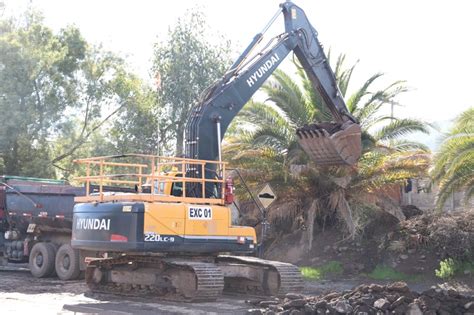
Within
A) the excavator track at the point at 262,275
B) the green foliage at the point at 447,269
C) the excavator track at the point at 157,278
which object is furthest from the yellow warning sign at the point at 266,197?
the excavator track at the point at 157,278

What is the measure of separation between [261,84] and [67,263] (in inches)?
292

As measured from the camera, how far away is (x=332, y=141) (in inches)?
704

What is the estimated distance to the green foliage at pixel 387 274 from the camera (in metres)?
20.7

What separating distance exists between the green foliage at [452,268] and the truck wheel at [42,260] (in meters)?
10.6

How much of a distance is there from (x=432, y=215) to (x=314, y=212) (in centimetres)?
354

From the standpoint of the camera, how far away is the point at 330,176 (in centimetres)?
2292

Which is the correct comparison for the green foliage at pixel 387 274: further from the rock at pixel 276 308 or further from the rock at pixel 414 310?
the rock at pixel 414 310

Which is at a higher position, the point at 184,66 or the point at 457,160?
the point at 184,66

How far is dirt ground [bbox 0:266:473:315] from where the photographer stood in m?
13.5

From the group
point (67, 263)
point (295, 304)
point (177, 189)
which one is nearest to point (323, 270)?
point (67, 263)

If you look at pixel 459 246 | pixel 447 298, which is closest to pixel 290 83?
pixel 459 246

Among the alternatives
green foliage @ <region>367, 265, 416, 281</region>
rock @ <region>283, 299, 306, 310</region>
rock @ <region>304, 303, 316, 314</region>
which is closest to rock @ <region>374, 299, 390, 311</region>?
rock @ <region>304, 303, 316, 314</region>

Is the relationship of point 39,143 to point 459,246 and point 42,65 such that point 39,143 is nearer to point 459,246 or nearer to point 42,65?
point 42,65

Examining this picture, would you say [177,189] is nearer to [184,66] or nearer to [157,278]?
[157,278]
